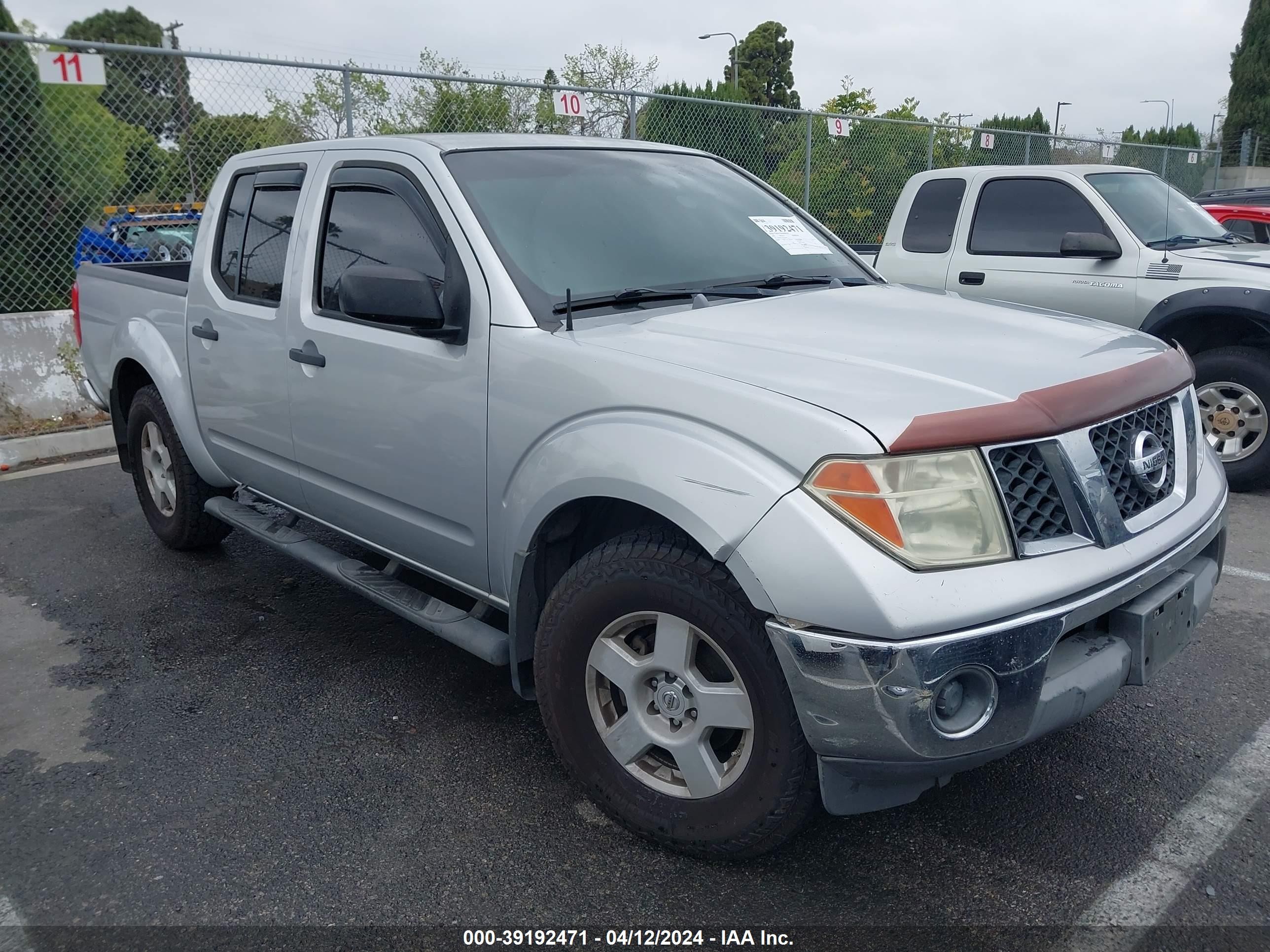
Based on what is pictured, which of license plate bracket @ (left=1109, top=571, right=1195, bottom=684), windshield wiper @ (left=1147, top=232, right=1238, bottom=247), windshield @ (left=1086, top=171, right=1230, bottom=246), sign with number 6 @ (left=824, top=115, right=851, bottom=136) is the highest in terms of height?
sign with number 6 @ (left=824, top=115, right=851, bottom=136)

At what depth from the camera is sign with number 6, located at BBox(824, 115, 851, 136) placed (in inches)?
487

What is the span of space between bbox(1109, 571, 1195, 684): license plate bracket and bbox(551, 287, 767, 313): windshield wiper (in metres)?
1.42

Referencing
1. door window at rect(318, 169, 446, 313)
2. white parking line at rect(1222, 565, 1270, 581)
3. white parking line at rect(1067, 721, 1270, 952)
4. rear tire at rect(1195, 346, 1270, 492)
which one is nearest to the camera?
white parking line at rect(1067, 721, 1270, 952)

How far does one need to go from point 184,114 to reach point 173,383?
4.96 m

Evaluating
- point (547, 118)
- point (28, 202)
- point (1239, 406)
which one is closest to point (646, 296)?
point (1239, 406)

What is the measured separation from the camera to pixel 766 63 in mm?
54656

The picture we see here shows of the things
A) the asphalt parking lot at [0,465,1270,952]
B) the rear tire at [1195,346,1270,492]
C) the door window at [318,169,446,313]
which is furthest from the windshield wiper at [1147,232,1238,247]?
the door window at [318,169,446,313]

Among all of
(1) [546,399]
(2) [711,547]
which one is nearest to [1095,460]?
(2) [711,547]

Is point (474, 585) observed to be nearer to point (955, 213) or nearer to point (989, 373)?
point (989, 373)

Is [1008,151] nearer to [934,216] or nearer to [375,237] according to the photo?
[934,216]

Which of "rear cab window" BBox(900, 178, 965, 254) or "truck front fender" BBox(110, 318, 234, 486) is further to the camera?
"rear cab window" BBox(900, 178, 965, 254)

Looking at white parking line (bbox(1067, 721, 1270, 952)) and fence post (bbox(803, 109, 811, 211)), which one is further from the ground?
fence post (bbox(803, 109, 811, 211))

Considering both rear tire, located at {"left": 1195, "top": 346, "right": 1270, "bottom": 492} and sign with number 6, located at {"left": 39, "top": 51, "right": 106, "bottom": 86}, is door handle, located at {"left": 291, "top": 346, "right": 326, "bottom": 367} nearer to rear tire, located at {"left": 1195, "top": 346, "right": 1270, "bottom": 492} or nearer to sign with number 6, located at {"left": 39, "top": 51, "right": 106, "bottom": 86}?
rear tire, located at {"left": 1195, "top": 346, "right": 1270, "bottom": 492}

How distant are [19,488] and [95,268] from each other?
1946mm
